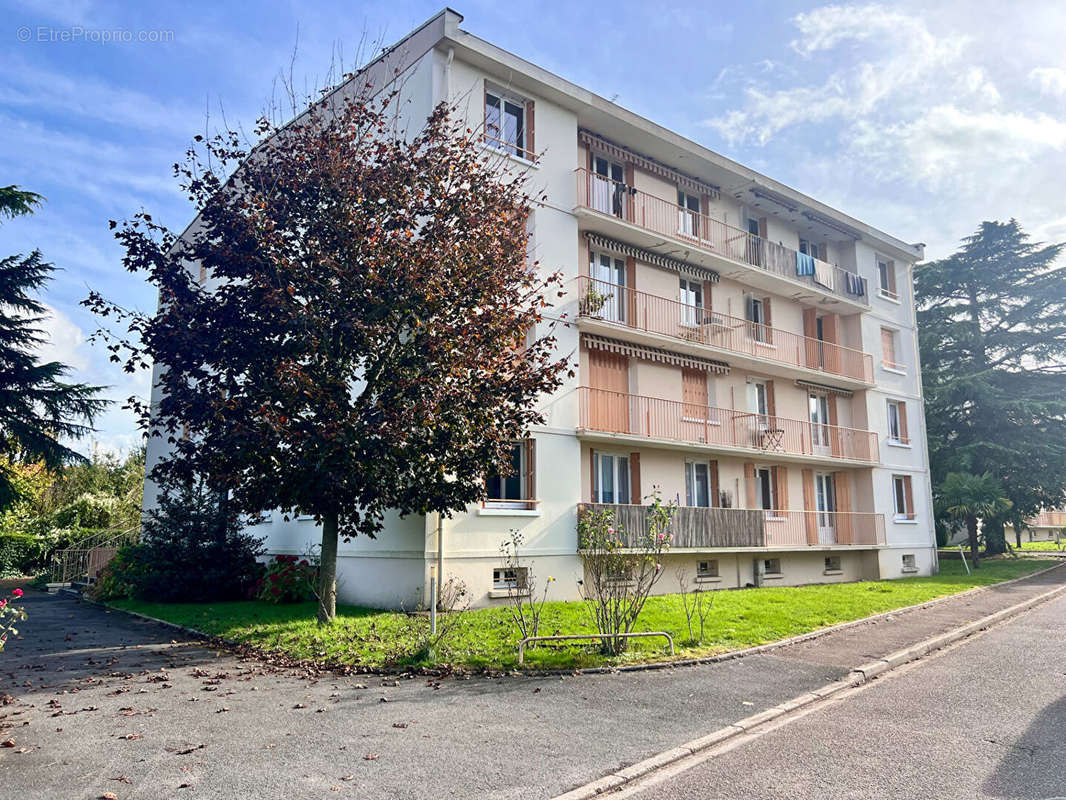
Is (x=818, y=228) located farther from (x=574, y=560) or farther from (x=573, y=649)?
(x=573, y=649)

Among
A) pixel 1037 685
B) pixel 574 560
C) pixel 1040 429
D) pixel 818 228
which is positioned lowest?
pixel 1037 685

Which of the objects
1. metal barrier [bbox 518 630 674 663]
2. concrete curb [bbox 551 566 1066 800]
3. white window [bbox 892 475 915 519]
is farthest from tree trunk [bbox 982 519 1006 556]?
metal barrier [bbox 518 630 674 663]

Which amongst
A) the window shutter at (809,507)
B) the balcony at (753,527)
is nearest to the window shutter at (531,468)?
the balcony at (753,527)

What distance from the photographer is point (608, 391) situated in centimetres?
1820

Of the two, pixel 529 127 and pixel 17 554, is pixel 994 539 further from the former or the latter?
pixel 17 554

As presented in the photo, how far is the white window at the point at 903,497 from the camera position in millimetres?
26766

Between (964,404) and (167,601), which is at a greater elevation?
(964,404)

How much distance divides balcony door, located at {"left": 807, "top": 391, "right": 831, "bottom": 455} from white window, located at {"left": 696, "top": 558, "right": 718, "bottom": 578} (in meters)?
5.96

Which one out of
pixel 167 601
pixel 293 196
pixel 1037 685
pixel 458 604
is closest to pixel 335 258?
pixel 293 196

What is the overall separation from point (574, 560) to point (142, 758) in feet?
37.8

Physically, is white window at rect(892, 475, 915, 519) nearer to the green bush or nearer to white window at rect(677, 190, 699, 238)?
white window at rect(677, 190, 699, 238)

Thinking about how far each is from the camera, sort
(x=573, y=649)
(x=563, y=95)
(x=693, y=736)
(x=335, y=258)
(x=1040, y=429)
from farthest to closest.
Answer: (x=1040, y=429) → (x=563, y=95) → (x=335, y=258) → (x=573, y=649) → (x=693, y=736)

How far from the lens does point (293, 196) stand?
40.4 feet

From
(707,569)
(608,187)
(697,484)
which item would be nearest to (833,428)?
(697,484)
